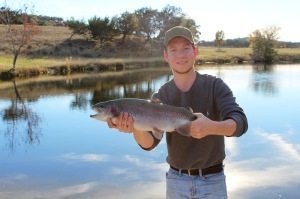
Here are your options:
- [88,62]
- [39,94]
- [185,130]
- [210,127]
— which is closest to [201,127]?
[210,127]

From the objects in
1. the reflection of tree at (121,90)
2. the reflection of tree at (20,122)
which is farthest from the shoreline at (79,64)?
the reflection of tree at (20,122)

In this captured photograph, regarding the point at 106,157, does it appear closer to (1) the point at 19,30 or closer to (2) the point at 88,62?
(2) the point at 88,62

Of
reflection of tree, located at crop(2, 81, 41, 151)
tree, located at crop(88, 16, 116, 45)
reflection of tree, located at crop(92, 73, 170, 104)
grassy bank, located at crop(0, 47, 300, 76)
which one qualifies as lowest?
reflection of tree, located at crop(92, 73, 170, 104)

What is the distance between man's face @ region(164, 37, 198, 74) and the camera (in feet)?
12.0

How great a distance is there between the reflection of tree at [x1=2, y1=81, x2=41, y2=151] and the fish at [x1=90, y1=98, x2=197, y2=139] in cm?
1052

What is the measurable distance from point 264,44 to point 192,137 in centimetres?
7650

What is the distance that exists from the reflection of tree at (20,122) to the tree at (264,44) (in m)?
56.5

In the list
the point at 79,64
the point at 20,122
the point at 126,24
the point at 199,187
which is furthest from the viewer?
the point at 126,24

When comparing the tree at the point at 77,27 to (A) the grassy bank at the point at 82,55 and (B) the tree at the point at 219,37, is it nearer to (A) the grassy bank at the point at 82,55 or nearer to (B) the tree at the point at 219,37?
(A) the grassy bank at the point at 82,55

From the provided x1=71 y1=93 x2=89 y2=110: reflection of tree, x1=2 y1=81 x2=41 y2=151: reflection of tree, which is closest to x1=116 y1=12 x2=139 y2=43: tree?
x1=71 y1=93 x2=89 y2=110: reflection of tree

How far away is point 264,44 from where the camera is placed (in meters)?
77.3

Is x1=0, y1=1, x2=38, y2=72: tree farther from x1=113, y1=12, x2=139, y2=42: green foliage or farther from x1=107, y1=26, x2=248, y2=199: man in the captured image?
x1=107, y1=26, x2=248, y2=199: man

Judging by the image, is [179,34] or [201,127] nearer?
[201,127]

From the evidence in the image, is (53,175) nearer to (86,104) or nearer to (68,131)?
(68,131)
